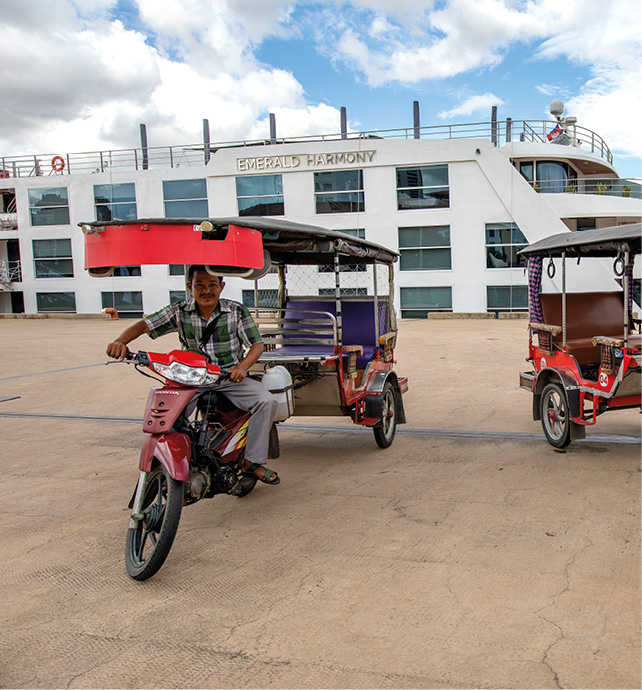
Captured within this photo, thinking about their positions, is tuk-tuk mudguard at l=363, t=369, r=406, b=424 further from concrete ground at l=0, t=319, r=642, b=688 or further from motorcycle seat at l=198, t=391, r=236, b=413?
motorcycle seat at l=198, t=391, r=236, b=413

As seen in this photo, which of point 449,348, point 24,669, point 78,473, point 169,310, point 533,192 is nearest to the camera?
point 24,669

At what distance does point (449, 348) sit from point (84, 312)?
2156 centimetres

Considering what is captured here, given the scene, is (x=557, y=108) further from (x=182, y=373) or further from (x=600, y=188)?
(x=182, y=373)

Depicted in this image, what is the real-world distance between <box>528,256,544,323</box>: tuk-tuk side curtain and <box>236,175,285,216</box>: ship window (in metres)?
21.3

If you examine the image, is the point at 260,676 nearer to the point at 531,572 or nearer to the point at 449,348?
the point at 531,572

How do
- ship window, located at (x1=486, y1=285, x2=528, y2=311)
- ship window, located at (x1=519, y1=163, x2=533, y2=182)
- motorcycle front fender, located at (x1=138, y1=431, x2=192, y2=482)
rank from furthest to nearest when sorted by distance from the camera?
ship window, located at (x1=519, y1=163, x2=533, y2=182), ship window, located at (x1=486, y1=285, x2=528, y2=311), motorcycle front fender, located at (x1=138, y1=431, x2=192, y2=482)

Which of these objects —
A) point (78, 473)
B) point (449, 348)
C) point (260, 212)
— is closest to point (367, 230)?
point (260, 212)

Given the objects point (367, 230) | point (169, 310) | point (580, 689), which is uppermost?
point (367, 230)

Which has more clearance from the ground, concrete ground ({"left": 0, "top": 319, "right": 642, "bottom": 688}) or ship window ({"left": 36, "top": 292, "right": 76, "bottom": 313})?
ship window ({"left": 36, "top": 292, "right": 76, "bottom": 313})

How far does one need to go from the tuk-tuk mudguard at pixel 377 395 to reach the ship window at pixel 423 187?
68.1 feet

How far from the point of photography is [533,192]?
25.0 m

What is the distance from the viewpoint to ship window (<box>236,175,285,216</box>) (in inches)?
1087

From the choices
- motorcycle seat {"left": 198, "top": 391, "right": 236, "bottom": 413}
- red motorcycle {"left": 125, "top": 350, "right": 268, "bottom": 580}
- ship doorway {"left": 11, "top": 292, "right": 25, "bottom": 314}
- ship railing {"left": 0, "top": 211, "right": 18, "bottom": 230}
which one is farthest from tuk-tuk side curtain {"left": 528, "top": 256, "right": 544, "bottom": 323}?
ship doorway {"left": 11, "top": 292, "right": 25, "bottom": 314}

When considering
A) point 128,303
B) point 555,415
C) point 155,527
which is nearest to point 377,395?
point 555,415
